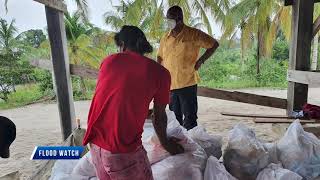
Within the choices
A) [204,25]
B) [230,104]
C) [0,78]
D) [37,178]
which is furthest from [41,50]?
[37,178]

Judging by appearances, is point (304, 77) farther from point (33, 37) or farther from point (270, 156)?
point (33, 37)

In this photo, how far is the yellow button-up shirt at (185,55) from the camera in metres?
3.61

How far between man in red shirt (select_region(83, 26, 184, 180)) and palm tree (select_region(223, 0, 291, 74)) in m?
13.7

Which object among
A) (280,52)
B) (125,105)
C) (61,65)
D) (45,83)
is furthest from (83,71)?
(280,52)

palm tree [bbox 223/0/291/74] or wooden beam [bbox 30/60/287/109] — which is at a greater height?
palm tree [bbox 223/0/291/74]

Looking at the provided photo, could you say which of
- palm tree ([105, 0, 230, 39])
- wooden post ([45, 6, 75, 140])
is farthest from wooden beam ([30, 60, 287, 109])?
palm tree ([105, 0, 230, 39])

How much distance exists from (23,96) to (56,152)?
16.7 meters

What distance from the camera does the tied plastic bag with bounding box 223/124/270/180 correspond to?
7.79 feet

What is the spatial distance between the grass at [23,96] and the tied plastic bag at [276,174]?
633 inches

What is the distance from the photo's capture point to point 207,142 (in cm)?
263

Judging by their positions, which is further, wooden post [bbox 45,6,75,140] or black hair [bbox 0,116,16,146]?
wooden post [bbox 45,6,75,140]

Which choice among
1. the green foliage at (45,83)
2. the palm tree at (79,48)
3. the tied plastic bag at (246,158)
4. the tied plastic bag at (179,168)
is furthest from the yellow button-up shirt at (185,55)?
the green foliage at (45,83)

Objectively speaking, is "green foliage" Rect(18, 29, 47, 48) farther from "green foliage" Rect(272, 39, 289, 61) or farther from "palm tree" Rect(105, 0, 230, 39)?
"green foliage" Rect(272, 39, 289, 61)

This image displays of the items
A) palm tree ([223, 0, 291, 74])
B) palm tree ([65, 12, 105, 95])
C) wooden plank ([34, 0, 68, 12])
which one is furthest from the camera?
palm tree ([65, 12, 105, 95])
